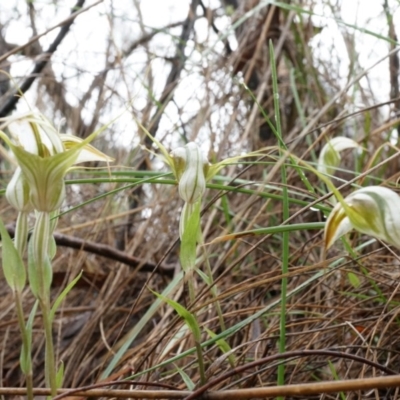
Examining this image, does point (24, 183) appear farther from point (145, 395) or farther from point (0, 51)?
point (0, 51)

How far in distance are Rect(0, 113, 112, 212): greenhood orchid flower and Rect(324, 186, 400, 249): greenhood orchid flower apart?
17 cm

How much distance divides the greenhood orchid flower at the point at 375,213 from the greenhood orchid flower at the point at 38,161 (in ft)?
0.56

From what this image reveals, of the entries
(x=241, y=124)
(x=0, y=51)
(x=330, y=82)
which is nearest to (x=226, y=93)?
(x=241, y=124)

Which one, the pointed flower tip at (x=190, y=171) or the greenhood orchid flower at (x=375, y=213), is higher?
the pointed flower tip at (x=190, y=171)

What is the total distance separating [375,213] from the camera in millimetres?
345

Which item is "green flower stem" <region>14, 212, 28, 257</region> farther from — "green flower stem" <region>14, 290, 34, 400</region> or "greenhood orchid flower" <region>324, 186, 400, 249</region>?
"greenhood orchid flower" <region>324, 186, 400, 249</region>

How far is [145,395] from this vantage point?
386mm

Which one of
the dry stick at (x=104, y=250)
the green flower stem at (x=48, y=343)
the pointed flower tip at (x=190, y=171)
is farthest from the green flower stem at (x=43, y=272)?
the dry stick at (x=104, y=250)

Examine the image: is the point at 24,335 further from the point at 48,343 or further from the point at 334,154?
the point at 334,154

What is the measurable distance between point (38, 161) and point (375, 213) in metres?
0.22

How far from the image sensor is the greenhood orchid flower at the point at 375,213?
0.34 metres

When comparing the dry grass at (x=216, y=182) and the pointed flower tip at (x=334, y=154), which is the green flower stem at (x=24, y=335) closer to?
the dry grass at (x=216, y=182)

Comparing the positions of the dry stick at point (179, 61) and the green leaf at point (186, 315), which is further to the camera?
the dry stick at point (179, 61)

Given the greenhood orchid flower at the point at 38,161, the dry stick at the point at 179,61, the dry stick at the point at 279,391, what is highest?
the dry stick at the point at 179,61
